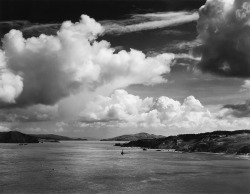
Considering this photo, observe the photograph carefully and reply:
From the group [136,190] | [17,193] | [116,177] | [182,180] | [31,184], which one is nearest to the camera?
[17,193]

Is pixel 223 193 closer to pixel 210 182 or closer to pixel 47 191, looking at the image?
pixel 210 182

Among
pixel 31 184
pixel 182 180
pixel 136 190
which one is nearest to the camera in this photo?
pixel 136 190

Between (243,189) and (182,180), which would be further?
(182,180)

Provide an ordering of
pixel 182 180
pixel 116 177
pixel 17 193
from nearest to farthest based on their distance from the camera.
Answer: pixel 17 193 < pixel 182 180 < pixel 116 177

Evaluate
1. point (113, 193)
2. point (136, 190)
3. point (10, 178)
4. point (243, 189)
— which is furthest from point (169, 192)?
point (10, 178)

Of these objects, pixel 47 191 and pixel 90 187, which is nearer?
pixel 47 191

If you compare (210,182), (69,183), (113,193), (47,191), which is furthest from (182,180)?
(47,191)

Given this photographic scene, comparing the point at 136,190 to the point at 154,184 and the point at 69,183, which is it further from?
the point at 69,183

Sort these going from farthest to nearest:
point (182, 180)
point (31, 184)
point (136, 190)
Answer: point (182, 180)
point (31, 184)
point (136, 190)

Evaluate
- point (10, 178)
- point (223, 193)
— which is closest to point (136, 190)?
point (223, 193)
